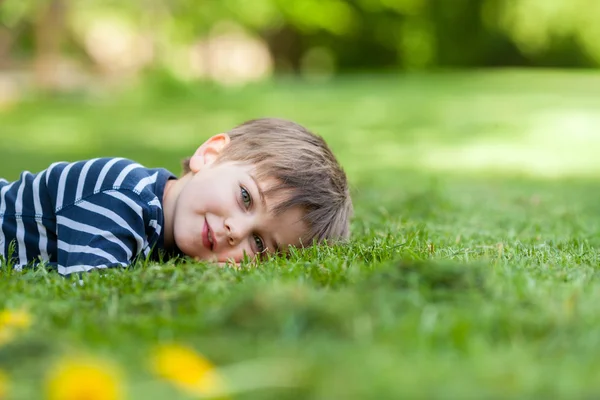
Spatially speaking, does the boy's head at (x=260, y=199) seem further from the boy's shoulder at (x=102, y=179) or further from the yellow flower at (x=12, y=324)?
the yellow flower at (x=12, y=324)

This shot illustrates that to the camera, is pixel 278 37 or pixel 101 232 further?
pixel 278 37

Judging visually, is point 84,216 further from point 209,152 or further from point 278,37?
point 278,37

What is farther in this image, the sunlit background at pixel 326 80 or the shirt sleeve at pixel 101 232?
the sunlit background at pixel 326 80

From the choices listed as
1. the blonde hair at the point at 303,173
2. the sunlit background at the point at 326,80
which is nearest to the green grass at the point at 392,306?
the blonde hair at the point at 303,173

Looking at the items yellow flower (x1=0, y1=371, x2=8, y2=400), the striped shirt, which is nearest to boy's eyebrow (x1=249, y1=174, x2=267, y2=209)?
the striped shirt

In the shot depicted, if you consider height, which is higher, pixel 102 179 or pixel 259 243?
pixel 102 179

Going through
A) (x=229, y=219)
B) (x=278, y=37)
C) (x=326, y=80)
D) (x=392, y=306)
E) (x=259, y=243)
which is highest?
(x=392, y=306)

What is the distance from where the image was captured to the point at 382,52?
30266mm

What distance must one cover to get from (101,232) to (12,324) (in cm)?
98

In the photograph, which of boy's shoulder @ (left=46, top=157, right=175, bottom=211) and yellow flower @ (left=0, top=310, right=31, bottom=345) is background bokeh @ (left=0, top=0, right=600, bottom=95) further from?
yellow flower @ (left=0, top=310, right=31, bottom=345)

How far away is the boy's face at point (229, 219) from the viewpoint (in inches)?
103

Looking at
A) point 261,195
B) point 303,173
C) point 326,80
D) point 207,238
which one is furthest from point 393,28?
point 207,238

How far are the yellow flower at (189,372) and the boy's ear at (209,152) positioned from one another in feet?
5.49

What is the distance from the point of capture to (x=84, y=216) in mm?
2584
